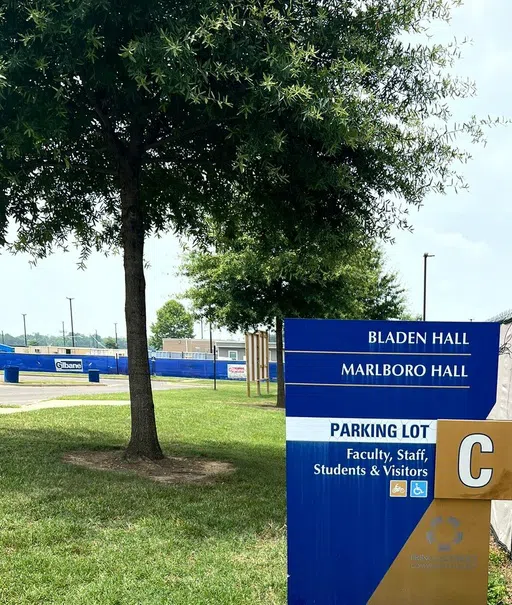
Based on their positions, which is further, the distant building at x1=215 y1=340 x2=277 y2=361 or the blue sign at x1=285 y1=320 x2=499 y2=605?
the distant building at x1=215 y1=340 x2=277 y2=361

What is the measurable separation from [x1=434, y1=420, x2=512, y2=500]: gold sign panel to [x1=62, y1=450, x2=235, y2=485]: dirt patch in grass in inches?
158

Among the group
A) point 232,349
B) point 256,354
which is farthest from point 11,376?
point 232,349

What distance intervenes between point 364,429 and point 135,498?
332cm

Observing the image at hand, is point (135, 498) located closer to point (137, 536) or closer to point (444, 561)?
point (137, 536)

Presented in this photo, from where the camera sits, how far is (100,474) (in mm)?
6484

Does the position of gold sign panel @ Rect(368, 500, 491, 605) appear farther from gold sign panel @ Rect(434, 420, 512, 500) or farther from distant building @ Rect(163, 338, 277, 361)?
distant building @ Rect(163, 338, 277, 361)

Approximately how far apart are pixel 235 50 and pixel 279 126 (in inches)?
41.0

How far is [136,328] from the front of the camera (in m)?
7.36

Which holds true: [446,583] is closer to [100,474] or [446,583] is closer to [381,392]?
[381,392]

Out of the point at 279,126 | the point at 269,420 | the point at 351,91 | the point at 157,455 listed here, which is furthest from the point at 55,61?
the point at 269,420

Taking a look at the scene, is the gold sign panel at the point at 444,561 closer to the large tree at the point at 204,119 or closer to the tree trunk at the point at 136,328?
the large tree at the point at 204,119

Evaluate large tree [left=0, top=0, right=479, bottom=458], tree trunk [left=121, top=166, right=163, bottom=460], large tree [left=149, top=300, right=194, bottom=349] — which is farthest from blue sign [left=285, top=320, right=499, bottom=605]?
large tree [left=149, top=300, right=194, bottom=349]

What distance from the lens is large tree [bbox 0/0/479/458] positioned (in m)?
5.10

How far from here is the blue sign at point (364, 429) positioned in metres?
3.03
